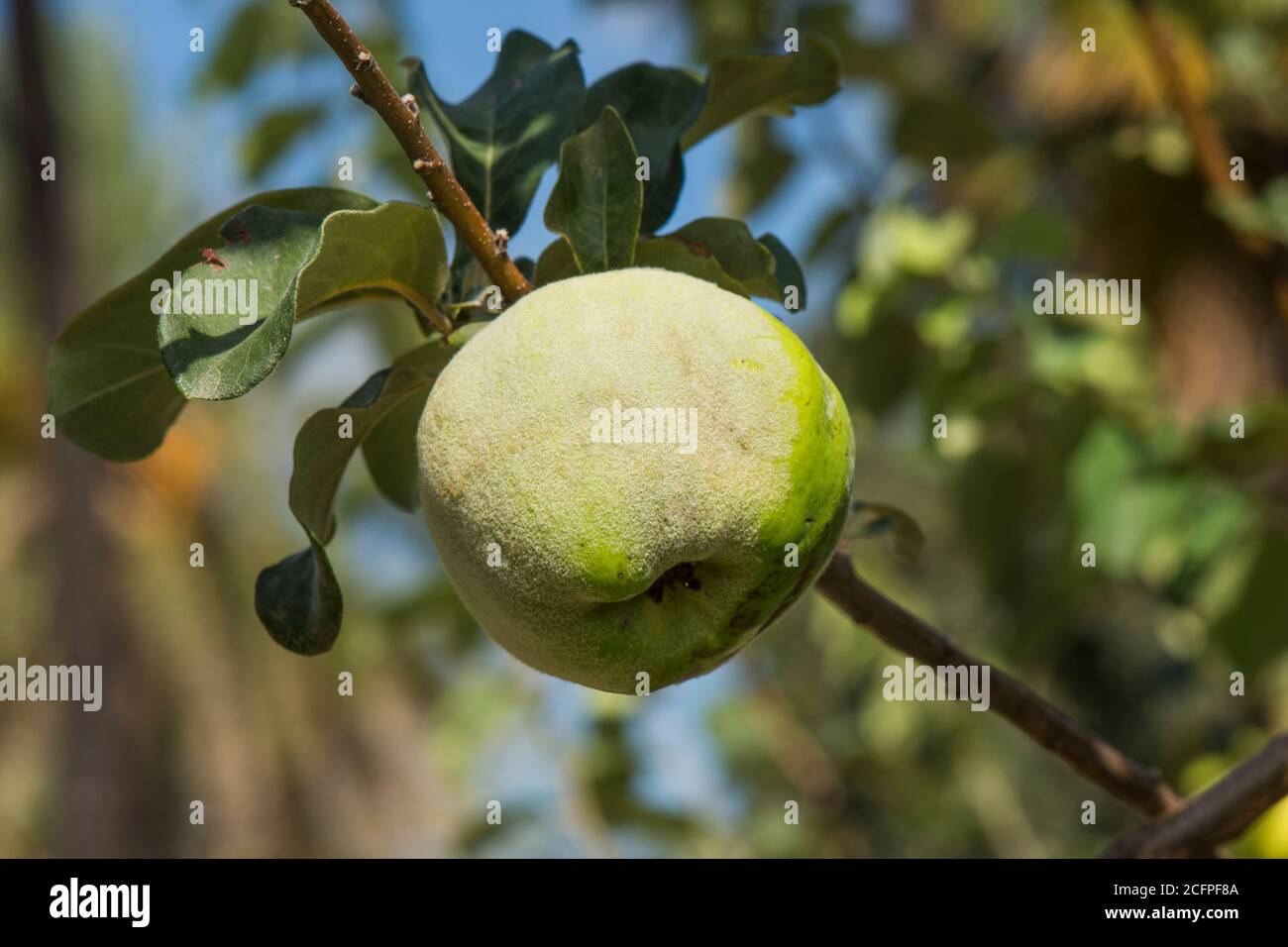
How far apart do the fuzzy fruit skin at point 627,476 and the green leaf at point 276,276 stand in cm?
14

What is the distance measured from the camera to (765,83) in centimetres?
138

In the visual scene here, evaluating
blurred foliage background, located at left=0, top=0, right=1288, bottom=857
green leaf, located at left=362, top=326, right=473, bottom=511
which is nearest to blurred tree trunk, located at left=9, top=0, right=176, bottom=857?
blurred foliage background, located at left=0, top=0, right=1288, bottom=857

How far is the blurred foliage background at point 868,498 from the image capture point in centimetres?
226

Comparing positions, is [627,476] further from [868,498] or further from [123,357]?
[868,498]

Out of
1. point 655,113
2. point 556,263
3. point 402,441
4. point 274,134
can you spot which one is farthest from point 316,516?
point 274,134

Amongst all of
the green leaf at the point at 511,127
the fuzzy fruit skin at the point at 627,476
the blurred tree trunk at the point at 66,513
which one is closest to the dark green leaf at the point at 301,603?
the fuzzy fruit skin at the point at 627,476

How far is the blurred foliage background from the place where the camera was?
2.26 m

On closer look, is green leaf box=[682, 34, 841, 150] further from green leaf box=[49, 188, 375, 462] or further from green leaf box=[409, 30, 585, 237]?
green leaf box=[49, 188, 375, 462]

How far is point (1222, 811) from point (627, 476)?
30.4 inches

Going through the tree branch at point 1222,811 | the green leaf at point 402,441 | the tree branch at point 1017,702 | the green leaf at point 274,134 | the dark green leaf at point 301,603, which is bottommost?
the tree branch at point 1222,811

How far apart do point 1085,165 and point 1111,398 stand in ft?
2.11

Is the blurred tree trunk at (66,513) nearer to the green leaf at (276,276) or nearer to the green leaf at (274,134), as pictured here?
the green leaf at (274,134)

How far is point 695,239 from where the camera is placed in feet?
3.91

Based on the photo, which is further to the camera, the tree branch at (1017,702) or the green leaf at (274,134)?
the green leaf at (274,134)
